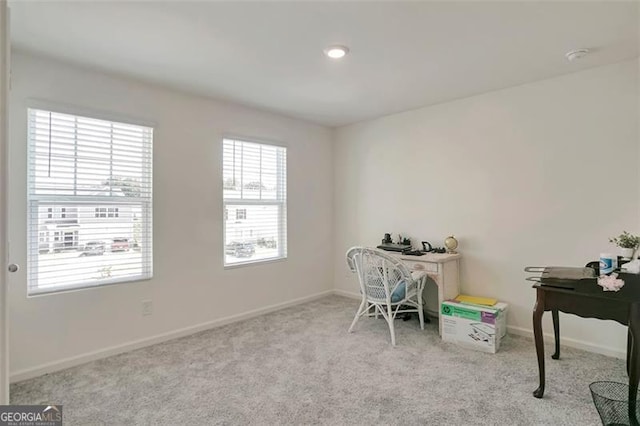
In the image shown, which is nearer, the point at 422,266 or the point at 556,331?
the point at 556,331

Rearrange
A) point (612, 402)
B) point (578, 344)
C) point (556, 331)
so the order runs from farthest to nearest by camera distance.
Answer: point (578, 344), point (556, 331), point (612, 402)

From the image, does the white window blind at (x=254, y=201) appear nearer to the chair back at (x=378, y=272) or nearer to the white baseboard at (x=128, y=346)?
the white baseboard at (x=128, y=346)

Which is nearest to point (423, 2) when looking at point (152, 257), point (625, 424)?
point (625, 424)

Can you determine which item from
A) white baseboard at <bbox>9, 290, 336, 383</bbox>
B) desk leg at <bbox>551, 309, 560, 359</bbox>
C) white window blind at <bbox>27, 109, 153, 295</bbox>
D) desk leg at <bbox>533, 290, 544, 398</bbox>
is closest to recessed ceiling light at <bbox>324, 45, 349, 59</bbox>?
white window blind at <bbox>27, 109, 153, 295</bbox>

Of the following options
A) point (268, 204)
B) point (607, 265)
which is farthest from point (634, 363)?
point (268, 204)

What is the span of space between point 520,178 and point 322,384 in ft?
8.20

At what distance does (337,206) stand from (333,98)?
5.50 ft

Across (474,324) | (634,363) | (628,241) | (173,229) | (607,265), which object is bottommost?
(474,324)

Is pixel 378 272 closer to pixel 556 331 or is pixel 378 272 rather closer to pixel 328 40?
pixel 556 331

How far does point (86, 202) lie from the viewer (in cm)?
265

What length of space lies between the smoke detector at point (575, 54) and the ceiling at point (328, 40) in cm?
5

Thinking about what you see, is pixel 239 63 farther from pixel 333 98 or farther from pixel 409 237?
pixel 409 237

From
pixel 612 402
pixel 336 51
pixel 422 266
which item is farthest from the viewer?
pixel 422 266

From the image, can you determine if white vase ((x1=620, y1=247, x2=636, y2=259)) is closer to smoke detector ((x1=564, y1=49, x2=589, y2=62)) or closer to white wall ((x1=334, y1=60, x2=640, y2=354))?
white wall ((x1=334, y1=60, x2=640, y2=354))
